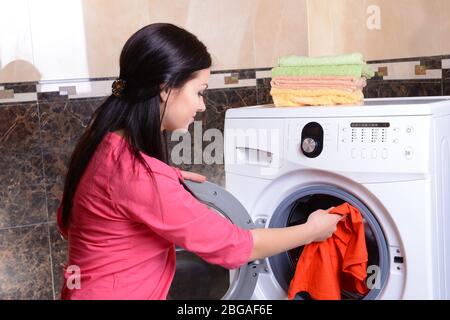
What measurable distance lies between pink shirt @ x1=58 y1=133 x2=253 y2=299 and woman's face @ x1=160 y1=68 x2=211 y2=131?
11cm

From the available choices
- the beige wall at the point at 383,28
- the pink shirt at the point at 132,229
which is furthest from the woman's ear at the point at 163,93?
the beige wall at the point at 383,28

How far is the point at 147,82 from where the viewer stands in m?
1.23

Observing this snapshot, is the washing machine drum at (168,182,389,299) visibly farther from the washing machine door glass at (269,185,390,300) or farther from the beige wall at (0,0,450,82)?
the beige wall at (0,0,450,82)

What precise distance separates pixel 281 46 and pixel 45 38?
3.43 ft

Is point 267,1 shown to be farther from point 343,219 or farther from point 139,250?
point 139,250

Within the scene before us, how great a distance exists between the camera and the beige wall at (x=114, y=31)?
2.31 metres

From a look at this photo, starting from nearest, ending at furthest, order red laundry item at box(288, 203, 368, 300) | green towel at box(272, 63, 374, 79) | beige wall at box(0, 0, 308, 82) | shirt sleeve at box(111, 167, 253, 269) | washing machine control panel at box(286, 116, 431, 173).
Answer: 1. shirt sleeve at box(111, 167, 253, 269)
2. washing machine control panel at box(286, 116, 431, 173)
3. red laundry item at box(288, 203, 368, 300)
4. green towel at box(272, 63, 374, 79)
5. beige wall at box(0, 0, 308, 82)

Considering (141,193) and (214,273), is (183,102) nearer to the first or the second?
(141,193)

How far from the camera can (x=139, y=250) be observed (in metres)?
1.32

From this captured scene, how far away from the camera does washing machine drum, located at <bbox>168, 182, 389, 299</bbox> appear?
1.61 meters

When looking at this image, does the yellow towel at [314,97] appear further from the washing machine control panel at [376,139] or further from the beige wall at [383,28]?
the beige wall at [383,28]

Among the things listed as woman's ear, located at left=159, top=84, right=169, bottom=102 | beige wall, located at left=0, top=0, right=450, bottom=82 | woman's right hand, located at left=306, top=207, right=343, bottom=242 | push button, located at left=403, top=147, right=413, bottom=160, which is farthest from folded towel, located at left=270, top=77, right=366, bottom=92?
woman's ear, located at left=159, top=84, right=169, bottom=102
